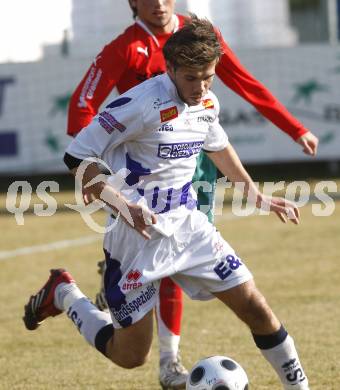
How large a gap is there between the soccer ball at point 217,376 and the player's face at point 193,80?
1239 millimetres

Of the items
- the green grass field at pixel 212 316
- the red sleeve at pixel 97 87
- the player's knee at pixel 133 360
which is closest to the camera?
the player's knee at pixel 133 360

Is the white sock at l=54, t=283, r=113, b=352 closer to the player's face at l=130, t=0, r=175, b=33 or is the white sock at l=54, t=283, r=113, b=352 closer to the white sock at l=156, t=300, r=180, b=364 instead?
the white sock at l=156, t=300, r=180, b=364

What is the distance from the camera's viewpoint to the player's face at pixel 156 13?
19.0 ft

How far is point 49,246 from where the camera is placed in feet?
36.6

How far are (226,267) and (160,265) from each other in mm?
306

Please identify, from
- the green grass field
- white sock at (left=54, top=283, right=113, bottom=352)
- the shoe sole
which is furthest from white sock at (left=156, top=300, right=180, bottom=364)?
the shoe sole

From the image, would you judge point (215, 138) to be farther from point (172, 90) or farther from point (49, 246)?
point (49, 246)

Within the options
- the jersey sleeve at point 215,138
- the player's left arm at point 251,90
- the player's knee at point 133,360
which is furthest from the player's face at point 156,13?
the player's knee at point 133,360

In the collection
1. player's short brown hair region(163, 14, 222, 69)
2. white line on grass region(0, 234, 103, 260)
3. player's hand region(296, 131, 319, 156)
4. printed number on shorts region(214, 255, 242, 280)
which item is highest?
player's short brown hair region(163, 14, 222, 69)

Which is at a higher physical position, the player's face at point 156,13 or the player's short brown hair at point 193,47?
the player's short brown hair at point 193,47

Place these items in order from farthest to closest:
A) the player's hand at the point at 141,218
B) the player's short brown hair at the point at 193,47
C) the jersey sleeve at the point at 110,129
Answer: the jersey sleeve at the point at 110,129 → the player's short brown hair at the point at 193,47 → the player's hand at the point at 141,218

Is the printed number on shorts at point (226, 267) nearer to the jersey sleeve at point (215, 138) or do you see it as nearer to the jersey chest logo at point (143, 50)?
the jersey sleeve at point (215, 138)

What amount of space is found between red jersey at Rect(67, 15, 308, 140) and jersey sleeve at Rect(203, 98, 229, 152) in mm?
709

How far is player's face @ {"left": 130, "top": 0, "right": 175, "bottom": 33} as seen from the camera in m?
5.79
